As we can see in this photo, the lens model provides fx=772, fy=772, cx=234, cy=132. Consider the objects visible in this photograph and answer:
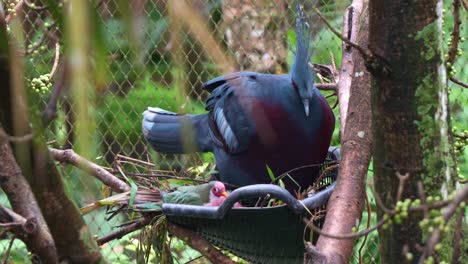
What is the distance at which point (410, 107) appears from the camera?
128 centimetres

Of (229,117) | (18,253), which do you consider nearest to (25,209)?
(229,117)

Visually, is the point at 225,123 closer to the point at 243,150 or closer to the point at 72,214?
the point at 243,150

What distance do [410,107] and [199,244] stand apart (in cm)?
93

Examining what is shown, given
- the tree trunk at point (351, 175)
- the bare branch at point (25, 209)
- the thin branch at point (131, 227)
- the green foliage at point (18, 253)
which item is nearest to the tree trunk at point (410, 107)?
the tree trunk at point (351, 175)

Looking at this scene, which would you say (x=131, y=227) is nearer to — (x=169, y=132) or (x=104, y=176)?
(x=104, y=176)

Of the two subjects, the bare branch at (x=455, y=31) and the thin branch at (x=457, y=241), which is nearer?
the thin branch at (x=457, y=241)

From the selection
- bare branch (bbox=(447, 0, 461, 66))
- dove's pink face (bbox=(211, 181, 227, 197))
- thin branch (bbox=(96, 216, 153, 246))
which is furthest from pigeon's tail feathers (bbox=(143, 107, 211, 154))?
bare branch (bbox=(447, 0, 461, 66))

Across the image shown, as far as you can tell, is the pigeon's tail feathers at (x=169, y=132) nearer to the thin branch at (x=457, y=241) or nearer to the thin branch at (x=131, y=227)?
the thin branch at (x=131, y=227)

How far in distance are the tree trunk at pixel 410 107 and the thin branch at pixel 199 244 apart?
2.47 ft

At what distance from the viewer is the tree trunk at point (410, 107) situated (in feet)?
4.17

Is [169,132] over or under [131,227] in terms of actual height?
over

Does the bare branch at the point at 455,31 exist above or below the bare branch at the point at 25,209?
above

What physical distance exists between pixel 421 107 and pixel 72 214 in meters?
0.60

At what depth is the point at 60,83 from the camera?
0.53 m
